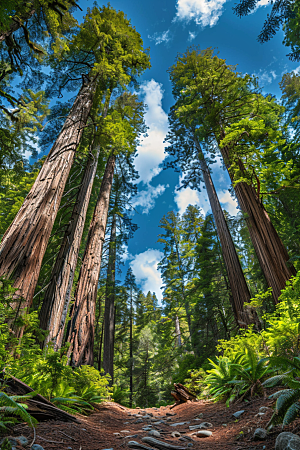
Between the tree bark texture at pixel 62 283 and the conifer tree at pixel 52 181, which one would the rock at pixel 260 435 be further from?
the tree bark texture at pixel 62 283

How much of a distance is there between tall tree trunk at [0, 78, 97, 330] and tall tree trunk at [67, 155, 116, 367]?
2.37m

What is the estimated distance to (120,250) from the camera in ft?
45.6

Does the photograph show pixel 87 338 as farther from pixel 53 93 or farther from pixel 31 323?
pixel 53 93

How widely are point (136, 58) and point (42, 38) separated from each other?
132 inches

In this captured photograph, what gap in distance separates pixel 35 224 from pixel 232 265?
6.87 metres

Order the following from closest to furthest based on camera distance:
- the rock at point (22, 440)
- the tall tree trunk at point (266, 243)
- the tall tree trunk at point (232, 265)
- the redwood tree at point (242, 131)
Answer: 1. the rock at point (22, 440)
2. the tall tree trunk at point (266, 243)
3. the redwood tree at point (242, 131)
4. the tall tree trunk at point (232, 265)

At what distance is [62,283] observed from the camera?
14.9ft

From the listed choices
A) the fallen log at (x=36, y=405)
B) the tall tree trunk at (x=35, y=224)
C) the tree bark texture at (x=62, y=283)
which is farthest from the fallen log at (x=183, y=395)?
the tall tree trunk at (x=35, y=224)

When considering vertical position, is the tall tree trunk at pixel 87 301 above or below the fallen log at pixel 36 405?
above

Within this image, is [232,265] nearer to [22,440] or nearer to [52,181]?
[52,181]

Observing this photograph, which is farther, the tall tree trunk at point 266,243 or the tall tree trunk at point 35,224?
the tall tree trunk at point 266,243

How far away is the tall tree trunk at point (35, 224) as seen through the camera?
2.71 metres

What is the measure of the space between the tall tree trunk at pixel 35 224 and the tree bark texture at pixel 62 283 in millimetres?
1326

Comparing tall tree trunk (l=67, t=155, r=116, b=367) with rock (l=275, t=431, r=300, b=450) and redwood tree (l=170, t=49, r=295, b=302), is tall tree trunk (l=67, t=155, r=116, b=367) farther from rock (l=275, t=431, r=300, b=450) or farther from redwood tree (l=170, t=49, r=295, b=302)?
redwood tree (l=170, t=49, r=295, b=302)
